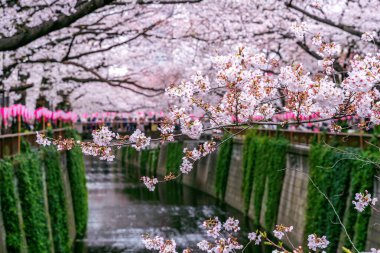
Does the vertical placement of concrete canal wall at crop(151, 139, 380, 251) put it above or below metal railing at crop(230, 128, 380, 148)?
below

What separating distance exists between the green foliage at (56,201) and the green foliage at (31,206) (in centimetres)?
264

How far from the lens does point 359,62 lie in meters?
4.65

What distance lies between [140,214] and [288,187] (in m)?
9.26

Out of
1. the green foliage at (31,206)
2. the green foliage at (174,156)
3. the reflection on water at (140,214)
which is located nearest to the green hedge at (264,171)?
the reflection on water at (140,214)

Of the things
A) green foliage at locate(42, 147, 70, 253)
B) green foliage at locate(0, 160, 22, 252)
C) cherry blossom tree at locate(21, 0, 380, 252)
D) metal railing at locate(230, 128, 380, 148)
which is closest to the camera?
cherry blossom tree at locate(21, 0, 380, 252)

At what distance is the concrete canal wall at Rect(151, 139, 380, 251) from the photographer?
14.4 meters

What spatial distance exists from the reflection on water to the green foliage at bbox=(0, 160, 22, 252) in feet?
28.5

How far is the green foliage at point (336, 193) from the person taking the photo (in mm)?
14312

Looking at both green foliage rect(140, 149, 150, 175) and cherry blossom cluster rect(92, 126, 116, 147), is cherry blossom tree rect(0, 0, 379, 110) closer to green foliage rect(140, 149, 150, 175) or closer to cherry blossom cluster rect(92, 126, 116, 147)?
cherry blossom cluster rect(92, 126, 116, 147)

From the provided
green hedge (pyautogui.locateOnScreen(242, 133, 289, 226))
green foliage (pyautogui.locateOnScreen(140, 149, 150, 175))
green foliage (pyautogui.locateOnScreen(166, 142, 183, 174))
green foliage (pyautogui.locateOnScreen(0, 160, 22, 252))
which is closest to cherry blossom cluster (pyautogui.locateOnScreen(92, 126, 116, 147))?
green foliage (pyautogui.locateOnScreen(0, 160, 22, 252))

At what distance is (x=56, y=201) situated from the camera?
1908 centimetres

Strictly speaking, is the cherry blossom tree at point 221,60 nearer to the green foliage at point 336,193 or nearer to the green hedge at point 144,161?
the green foliage at point 336,193

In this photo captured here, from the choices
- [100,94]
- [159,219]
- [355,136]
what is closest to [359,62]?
[355,136]

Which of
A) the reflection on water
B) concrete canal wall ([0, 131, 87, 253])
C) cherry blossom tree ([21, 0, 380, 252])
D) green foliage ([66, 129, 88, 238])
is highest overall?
cherry blossom tree ([21, 0, 380, 252])
